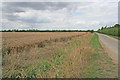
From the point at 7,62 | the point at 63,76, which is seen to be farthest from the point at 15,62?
the point at 63,76

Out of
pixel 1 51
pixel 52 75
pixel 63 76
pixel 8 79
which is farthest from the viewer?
pixel 1 51

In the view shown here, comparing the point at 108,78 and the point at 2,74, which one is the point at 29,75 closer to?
the point at 2,74

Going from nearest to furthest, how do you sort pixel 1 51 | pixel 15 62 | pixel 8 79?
pixel 8 79, pixel 15 62, pixel 1 51

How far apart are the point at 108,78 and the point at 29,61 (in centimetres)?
375

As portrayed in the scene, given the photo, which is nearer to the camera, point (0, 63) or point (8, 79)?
point (8, 79)

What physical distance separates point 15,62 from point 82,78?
9.65 feet

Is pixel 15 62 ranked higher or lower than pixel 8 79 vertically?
higher

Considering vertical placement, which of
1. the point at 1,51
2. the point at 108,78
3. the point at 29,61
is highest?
the point at 1,51

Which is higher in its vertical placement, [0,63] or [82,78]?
[0,63]

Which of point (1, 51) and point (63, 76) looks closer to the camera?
point (63, 76)

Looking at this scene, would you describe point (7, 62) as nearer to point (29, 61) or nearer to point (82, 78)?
point (29, 61)

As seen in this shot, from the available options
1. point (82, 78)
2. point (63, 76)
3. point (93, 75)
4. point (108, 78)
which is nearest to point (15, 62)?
point (63, 76)

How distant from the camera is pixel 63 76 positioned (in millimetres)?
3385

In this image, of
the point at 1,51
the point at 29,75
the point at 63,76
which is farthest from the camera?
the point at 1,51
